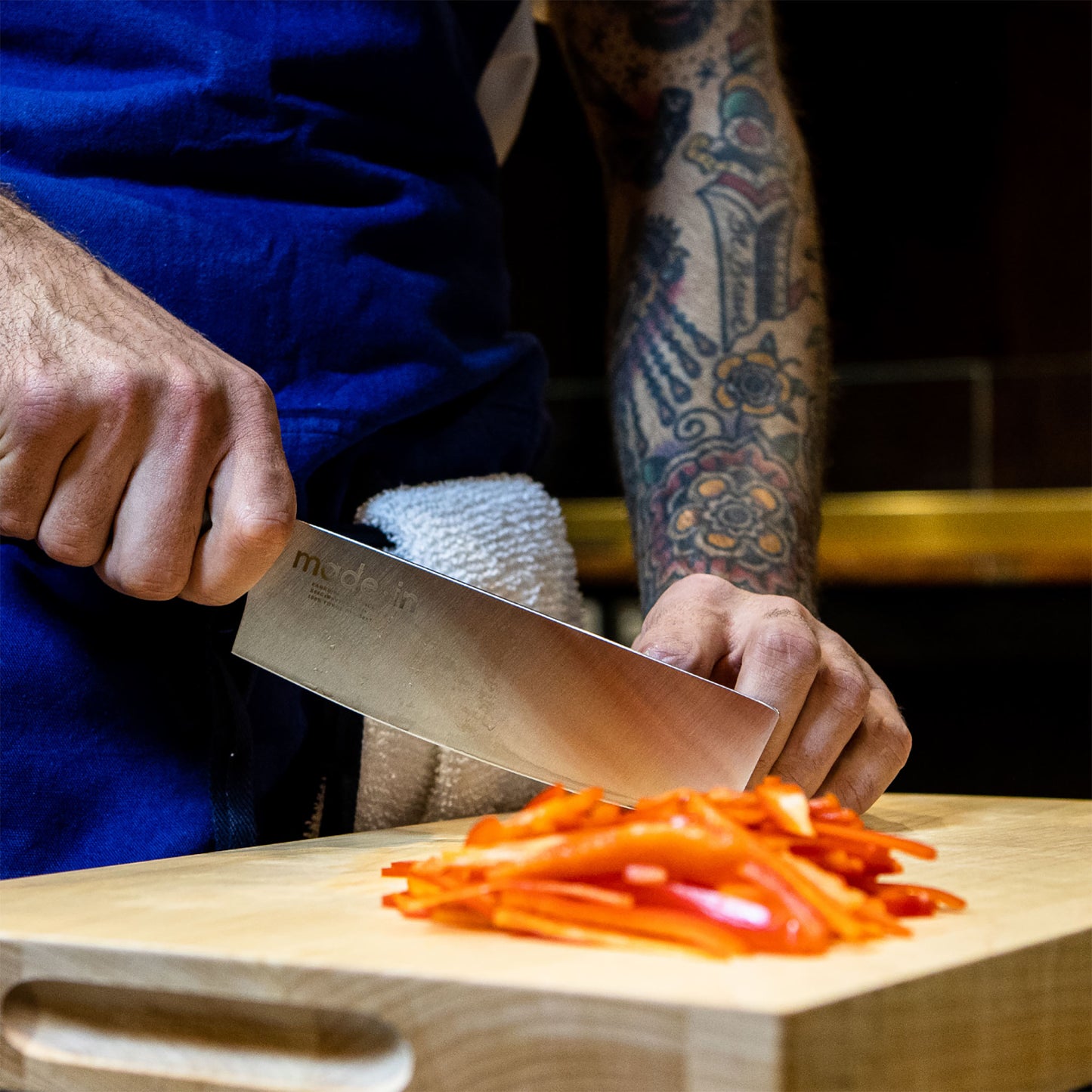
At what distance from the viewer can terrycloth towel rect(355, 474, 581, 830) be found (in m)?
1.04

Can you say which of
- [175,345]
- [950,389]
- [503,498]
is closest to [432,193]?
[503,498]

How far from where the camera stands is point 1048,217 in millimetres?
4562

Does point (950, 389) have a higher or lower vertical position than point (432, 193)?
lower

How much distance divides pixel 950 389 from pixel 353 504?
3.72 metres

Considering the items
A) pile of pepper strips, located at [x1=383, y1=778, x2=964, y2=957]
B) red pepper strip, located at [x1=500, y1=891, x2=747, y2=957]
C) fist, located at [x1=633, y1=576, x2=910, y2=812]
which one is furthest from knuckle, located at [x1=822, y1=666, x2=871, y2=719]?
red pepper strip, located at [x1=500, y1=891, x2=747, y2=957]

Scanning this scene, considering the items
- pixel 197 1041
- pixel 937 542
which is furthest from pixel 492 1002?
pixel 937 542

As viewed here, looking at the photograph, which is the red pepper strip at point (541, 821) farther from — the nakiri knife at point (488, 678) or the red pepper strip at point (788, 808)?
the nakiri knife at point (488, 678)

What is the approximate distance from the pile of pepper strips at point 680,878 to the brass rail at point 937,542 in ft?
6.63

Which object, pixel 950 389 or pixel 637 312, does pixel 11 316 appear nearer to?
pixel 637 312

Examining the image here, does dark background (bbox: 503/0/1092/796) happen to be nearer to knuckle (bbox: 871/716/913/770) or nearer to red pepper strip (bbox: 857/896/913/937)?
knuckle (bbox: 871/716/913/770)

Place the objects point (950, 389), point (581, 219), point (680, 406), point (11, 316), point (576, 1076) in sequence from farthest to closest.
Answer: point (581, 219) < point (950, 389) < point (680, 406) < point (11, 316) < point (576, 1076)

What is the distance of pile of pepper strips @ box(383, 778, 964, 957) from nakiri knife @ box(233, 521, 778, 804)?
9.0 inches

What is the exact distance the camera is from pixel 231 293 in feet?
3.35

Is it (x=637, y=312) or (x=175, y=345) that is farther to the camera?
(x=637, y=312)
